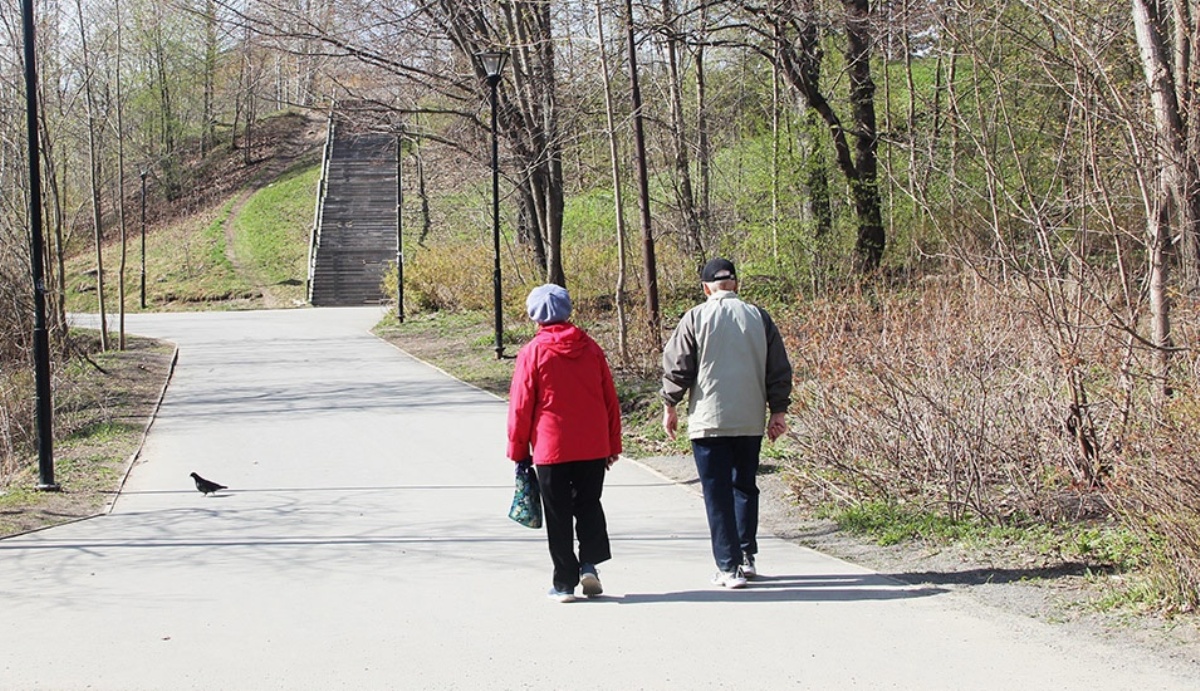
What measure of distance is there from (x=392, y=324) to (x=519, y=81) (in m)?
12.1

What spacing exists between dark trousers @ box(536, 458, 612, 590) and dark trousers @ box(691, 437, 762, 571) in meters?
0.58

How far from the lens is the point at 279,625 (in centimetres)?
655

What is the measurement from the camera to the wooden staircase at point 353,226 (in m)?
49.5

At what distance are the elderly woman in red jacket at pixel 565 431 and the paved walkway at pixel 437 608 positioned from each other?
0.27 m

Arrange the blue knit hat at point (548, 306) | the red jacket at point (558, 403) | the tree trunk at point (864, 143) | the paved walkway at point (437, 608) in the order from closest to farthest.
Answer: the paved walkway at point (437, 608) < the red jacket at point (558, 403) < the blue knit hat at point (548, 306) < the tree trunk at point (864, 143)

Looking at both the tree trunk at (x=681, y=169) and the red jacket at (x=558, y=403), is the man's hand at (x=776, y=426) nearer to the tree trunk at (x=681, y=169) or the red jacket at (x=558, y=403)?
the red jacket at (x=558, y=403)

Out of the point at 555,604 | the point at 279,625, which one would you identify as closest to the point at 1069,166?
the point at 555,604

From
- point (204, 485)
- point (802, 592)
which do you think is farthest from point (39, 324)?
point (802, 592)

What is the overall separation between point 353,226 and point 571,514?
165 feet

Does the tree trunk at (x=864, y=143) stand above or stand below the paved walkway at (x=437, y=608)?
above

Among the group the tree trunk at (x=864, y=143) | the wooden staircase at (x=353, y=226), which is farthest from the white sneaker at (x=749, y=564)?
the wooden staircase at (x=353, y=226)

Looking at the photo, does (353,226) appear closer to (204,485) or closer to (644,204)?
(644,204)

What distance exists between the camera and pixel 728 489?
6961 millimetres

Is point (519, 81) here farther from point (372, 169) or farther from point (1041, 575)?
point (372, 169)
